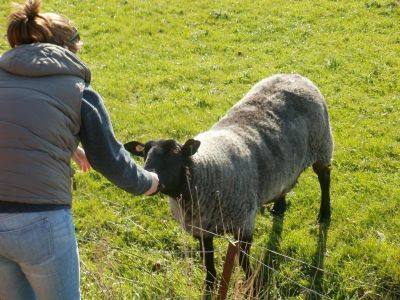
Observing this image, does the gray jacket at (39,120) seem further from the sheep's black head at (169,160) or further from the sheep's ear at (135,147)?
the sheep's ear at (135,147)

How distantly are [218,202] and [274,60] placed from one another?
21.2 feet

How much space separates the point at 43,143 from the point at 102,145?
34 cm

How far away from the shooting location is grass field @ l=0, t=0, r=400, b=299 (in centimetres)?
496

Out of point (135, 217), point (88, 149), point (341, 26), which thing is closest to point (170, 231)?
point (135, 217)

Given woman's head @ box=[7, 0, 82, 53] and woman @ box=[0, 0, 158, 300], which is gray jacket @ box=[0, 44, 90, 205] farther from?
woman's head @ box=[7, 0, 82, 53]

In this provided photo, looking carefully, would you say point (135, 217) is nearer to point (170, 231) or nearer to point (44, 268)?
point (170, 231)

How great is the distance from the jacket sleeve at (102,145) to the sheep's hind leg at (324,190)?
3.47m

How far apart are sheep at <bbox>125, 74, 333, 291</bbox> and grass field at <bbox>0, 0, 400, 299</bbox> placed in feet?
1.26

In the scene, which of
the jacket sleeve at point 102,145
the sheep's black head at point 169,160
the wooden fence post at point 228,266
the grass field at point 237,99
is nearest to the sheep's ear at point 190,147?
the sheep's black head at point 169,160

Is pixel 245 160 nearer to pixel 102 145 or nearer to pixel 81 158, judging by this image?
pixel 81 158

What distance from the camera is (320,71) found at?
1002 centimetres

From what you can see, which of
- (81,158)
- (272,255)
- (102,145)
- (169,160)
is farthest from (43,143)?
(272,255)

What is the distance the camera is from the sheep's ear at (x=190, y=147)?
4.44 metres

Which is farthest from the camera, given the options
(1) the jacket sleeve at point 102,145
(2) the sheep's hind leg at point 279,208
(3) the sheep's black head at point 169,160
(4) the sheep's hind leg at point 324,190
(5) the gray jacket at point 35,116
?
(2) the sheep's hind leg at point 279,208
